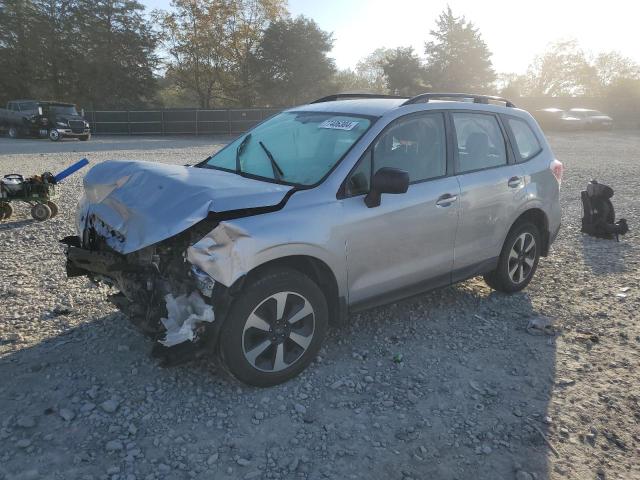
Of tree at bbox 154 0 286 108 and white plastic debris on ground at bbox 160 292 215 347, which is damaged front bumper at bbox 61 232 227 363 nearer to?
white plastic debris on ground at bbox 160 292 215 347

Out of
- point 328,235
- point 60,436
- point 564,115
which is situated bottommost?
point 60,436

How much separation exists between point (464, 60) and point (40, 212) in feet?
137

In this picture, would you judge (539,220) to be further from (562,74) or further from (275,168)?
(562,74)

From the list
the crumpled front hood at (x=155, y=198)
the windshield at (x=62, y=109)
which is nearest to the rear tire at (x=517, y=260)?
the crumpled front hood at (x=155, y=198)

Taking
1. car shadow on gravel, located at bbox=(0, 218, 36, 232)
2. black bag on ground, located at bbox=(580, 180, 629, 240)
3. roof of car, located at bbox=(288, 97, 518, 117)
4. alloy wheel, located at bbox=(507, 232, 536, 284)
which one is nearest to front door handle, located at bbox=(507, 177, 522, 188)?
alloy wheel, located at bbox=(507, 232, 536, 284)

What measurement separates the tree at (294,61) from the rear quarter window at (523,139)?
3611cm

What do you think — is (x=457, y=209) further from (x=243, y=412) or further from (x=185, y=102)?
(x=185, y=102)

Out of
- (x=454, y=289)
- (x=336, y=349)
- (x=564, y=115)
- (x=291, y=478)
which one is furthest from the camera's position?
(x=564, y=115)

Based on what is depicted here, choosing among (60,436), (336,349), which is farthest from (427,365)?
(60,436)

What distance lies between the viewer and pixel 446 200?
420cm

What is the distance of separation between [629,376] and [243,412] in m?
2.78

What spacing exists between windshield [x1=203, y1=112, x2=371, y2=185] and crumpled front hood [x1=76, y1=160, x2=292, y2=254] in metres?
0.25

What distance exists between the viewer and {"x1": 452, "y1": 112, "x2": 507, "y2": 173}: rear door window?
4473 millimetres

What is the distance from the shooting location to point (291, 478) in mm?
2707
